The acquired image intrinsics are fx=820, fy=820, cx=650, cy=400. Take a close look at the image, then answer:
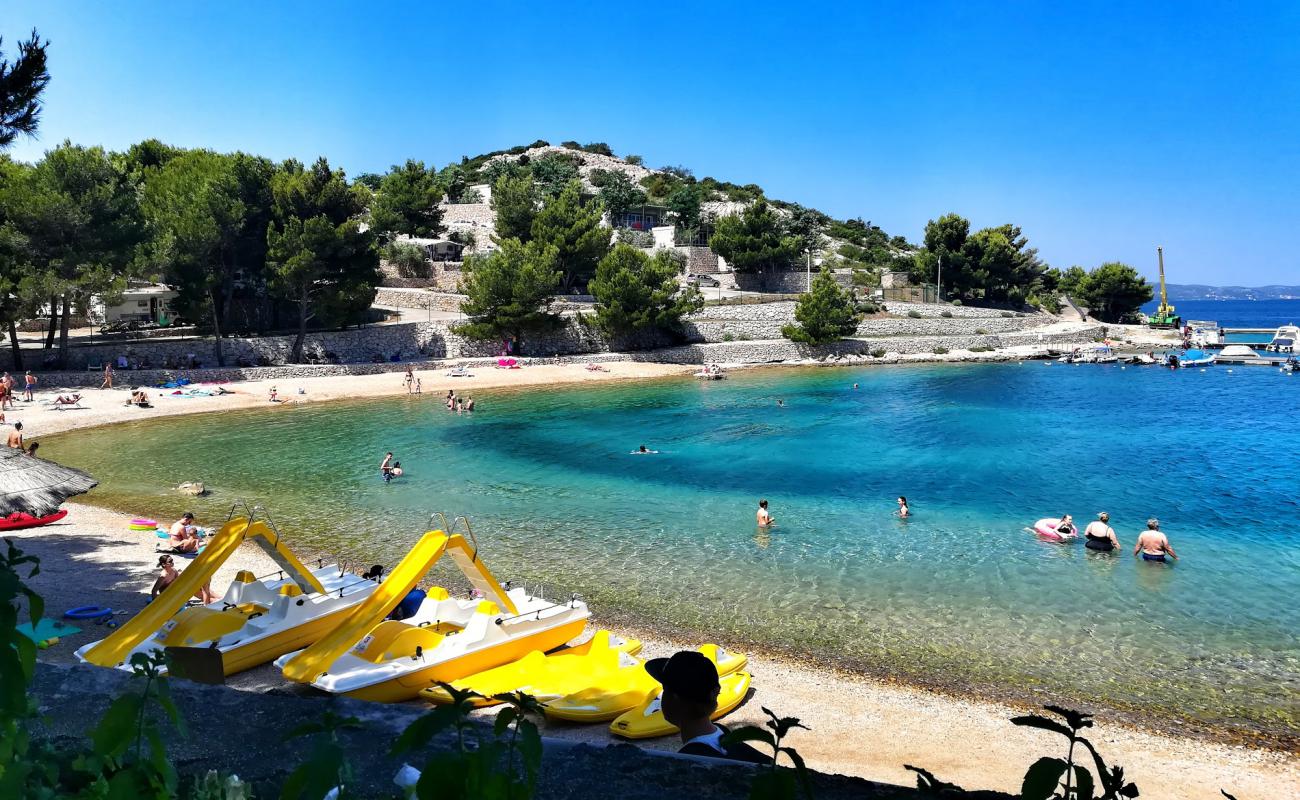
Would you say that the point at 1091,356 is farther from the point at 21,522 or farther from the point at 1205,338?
the point at 21,522

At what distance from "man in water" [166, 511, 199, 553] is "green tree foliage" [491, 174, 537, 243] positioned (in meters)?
45.6

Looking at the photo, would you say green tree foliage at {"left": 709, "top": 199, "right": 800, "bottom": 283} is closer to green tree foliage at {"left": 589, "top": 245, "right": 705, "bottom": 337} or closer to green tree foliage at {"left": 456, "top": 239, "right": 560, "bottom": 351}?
green tree foliage at {"left": 589, "top": 245, "right": 705, "bottom": 337}

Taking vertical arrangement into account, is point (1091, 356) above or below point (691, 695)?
above

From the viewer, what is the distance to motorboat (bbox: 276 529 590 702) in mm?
9633

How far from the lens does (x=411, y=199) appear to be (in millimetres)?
66500

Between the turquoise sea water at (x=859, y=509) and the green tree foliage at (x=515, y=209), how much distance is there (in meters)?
24.0

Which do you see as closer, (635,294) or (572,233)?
(635,294)

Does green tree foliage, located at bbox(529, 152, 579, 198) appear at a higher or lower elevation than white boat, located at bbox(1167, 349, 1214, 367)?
higher

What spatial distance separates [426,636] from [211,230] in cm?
3550

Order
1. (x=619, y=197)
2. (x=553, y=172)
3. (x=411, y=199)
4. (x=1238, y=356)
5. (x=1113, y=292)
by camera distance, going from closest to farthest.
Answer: (x=1238, y=356)
(x=411, y=199)
(x=1113, y=292)
(x=619, y=197)
(x=553, y=172)

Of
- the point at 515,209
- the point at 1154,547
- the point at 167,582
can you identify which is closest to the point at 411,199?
the point at 515,209

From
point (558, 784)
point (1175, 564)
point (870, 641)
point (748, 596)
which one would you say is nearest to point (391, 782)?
point (558, 784)

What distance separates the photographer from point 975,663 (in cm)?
1173

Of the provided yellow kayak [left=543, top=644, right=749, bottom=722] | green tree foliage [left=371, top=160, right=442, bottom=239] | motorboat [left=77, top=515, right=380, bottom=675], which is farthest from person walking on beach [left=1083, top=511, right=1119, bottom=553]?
green tree foliage [left=371, top=160, right=442, bottom=239]
